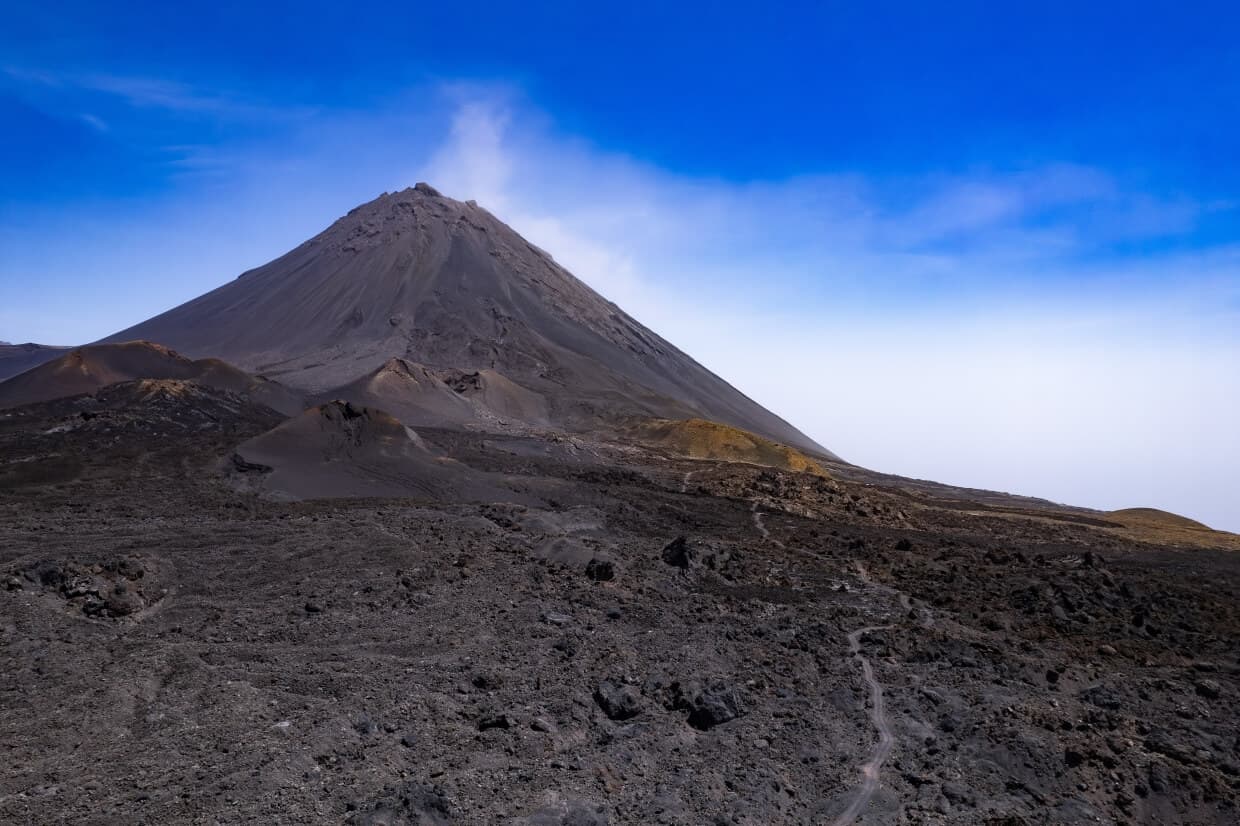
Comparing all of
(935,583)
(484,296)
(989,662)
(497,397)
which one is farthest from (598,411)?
(989,662)

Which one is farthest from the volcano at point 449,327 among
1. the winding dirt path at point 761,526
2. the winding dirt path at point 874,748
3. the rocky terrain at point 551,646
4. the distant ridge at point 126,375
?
the winding dirt path at point 874,748

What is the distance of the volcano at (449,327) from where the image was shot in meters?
62.8

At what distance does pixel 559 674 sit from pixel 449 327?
66.7 m

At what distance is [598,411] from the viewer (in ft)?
196

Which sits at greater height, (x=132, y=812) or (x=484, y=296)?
(x=484, y=296)

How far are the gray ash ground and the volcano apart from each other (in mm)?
31422

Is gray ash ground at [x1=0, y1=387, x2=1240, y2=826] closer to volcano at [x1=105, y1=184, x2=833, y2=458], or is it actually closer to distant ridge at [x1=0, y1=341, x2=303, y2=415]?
distant ridge at [x1=0, y1=341, x2=303, y2=415]

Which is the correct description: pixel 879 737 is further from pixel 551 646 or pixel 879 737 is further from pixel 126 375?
pixel 126 375

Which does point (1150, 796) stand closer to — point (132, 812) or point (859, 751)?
point (859, 751)

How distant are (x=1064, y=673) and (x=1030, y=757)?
11.9 feet

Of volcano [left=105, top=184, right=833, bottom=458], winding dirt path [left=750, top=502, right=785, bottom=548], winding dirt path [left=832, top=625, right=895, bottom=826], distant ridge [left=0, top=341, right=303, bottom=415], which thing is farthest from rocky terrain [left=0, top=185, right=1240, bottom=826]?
volcano [left=105, top=184, right=833, bottom=458]

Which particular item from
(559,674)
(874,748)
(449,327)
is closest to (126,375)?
A: (449,327)

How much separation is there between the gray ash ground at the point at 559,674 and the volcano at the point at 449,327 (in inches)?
1237

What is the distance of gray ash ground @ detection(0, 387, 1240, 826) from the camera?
27.1 ft
